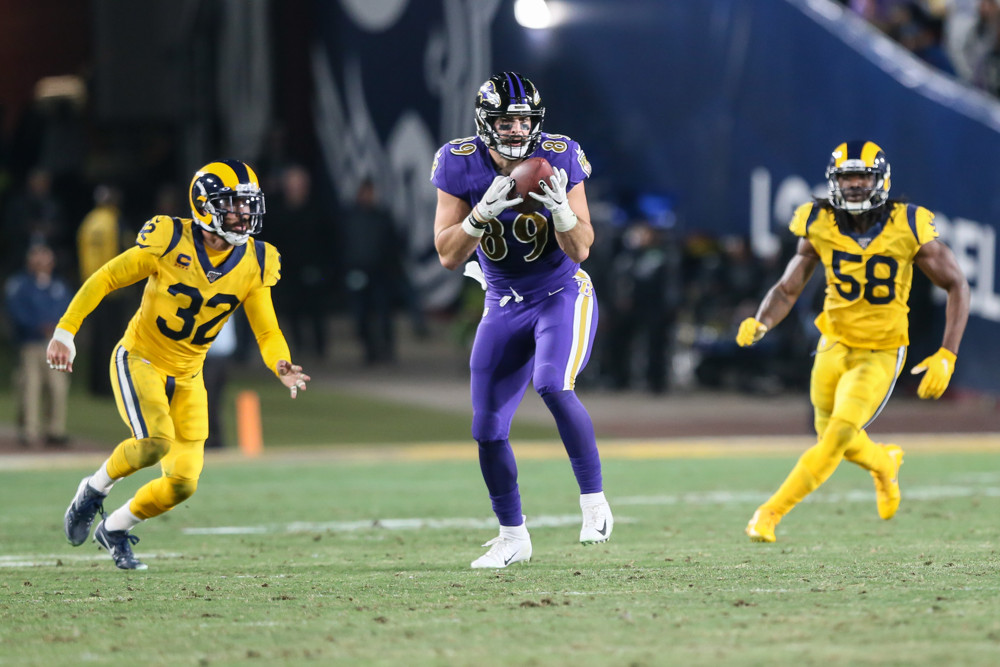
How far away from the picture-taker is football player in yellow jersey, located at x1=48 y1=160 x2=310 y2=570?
6.94 metres

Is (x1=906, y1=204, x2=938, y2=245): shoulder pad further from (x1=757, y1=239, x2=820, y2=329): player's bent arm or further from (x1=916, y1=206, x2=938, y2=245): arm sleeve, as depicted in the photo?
(x1=757, y1=239, x2=820, y2=329): player's bent arm

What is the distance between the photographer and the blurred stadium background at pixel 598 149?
15383 mm

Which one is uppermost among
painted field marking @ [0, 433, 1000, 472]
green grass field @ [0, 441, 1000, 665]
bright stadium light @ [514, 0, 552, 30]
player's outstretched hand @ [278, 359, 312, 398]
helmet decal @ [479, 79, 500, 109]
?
bright stadium light @ [514, 0, 552, 30]

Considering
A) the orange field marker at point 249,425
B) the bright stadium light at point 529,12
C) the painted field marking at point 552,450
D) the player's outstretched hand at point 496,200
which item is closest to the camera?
the player's outstretched hand at point 496,200

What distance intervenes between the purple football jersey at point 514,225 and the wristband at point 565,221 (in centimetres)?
18

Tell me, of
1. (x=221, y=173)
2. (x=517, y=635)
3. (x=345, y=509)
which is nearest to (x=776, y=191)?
(x=345, y=509)

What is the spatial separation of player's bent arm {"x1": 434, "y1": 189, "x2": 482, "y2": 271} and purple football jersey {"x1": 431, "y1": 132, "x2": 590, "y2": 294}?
4cm

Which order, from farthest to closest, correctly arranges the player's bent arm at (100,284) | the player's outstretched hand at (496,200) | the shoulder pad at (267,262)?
1. the shoulder pad at (267,262)
2. the player's bent arm at (100,284)
3. the player's outstretched hand at (496,200)

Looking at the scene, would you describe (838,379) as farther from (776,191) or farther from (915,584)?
(776,191)

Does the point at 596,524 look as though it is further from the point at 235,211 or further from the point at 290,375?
the point at 235,211

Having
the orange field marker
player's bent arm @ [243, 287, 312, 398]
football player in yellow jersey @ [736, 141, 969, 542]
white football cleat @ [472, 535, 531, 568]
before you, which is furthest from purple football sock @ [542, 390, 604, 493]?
the orange field marker

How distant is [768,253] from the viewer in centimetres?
1798

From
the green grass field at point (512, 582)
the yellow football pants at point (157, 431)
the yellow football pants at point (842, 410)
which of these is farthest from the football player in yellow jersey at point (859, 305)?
the yellow football pants at point (157, 431)

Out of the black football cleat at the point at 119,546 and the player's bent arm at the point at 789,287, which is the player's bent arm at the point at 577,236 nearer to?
the player's bent arm at the point at 789,287
